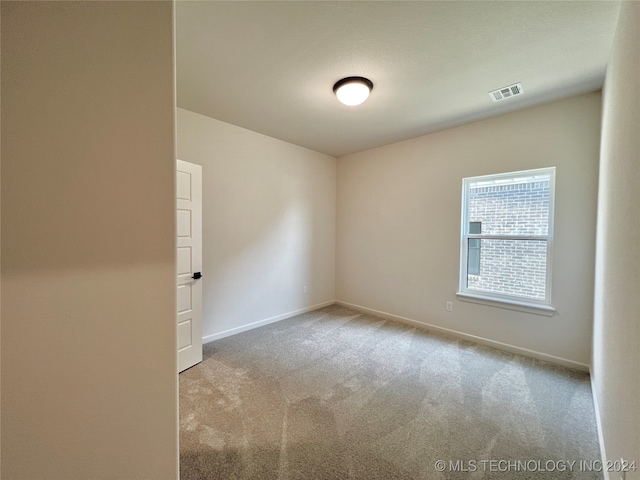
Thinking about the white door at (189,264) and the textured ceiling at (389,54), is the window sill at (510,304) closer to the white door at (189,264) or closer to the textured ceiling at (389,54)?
the textured ceiling at (389,54)

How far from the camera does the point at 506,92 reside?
2.46m

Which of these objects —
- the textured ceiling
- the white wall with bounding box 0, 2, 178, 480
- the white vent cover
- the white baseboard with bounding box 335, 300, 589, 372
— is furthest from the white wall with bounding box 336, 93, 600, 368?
the white wall with bounding box 0, 2, 178, 480

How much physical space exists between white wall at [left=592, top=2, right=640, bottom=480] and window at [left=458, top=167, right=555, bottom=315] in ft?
3.66

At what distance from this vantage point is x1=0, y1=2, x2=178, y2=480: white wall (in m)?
0.71

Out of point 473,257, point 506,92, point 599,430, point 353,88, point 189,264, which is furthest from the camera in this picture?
point 473,257

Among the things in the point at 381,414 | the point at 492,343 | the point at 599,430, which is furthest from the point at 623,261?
the point at 492,343

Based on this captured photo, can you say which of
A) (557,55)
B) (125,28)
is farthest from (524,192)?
(125,28)

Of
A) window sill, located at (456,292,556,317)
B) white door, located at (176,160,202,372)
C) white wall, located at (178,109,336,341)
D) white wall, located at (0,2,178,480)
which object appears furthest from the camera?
white wall, located at (178,109,336,341)

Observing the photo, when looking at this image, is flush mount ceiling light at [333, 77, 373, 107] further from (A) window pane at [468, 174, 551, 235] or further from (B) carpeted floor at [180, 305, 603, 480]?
(B) carpeted floor at [180, 305, 603, 480]

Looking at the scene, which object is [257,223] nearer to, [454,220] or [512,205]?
[454,220]

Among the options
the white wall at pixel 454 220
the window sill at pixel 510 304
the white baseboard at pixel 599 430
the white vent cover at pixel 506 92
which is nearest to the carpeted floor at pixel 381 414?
the white baseboard at pixel 599 430

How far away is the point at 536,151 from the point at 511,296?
1.62 m

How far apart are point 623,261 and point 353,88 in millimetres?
2117

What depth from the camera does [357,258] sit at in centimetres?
446
